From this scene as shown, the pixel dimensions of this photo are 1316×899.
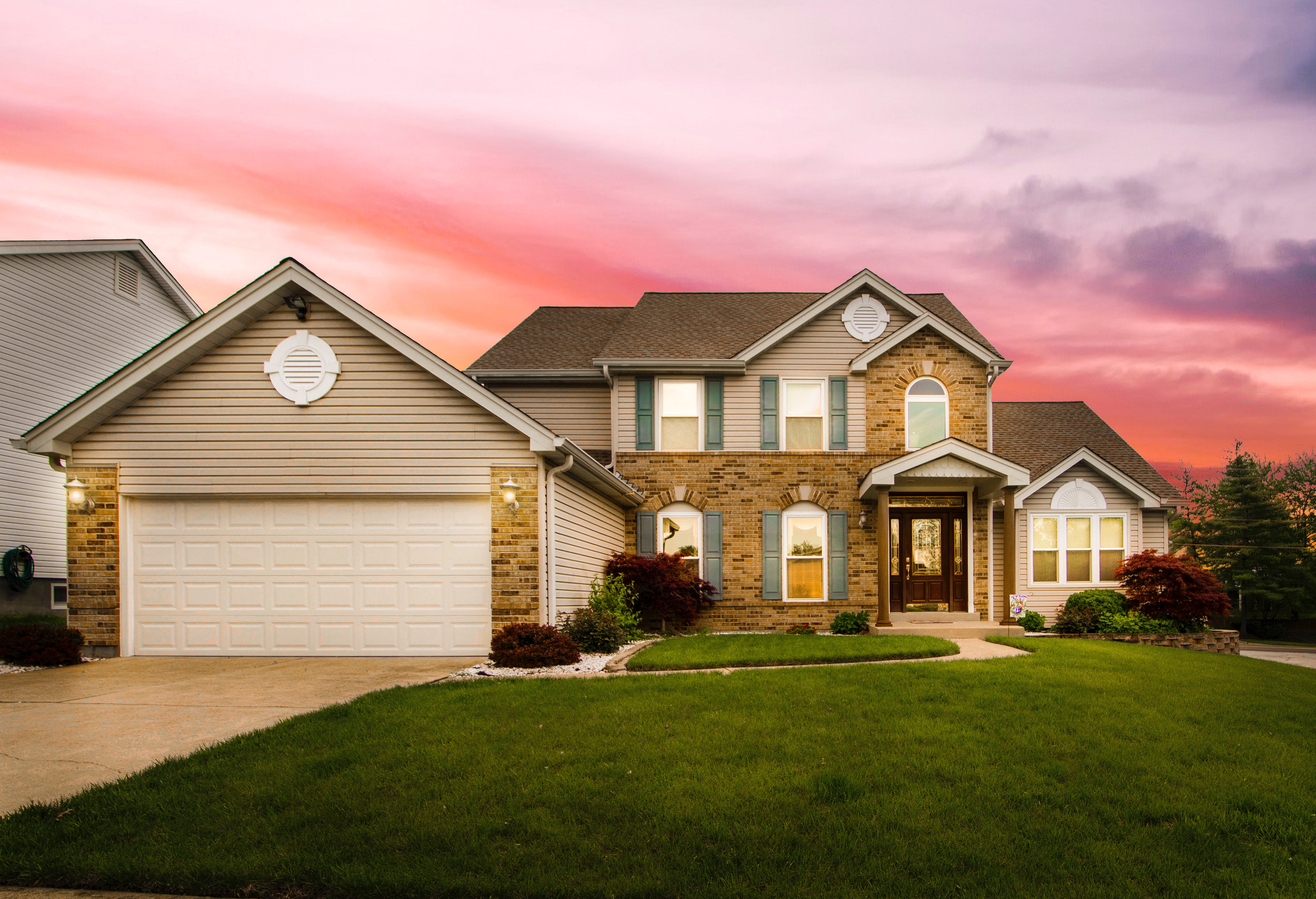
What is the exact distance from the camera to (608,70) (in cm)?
1384

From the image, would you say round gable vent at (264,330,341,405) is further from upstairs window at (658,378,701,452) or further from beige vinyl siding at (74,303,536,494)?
upstairs window at (658,378,701,452)

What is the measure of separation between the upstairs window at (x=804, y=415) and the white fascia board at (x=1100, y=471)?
5.19 meters

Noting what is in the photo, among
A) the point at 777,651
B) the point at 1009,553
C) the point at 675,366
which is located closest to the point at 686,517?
the point at 675,366

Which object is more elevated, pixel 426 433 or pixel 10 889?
pixel 426 433

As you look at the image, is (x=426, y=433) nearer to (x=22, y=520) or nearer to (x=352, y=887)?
(x=352, y=887)

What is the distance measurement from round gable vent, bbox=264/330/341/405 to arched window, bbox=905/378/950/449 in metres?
12.0

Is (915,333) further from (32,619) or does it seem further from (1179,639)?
(32,619)

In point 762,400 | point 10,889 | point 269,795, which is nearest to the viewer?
point 10,889

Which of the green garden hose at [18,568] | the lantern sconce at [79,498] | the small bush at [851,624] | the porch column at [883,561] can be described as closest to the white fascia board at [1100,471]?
the porch column at [883,561]

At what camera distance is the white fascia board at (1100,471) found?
18672 millimetres

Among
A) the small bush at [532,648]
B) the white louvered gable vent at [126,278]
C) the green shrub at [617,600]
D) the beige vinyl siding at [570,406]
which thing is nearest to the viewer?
the small bush at [532,648]

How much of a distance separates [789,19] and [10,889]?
44.0ft

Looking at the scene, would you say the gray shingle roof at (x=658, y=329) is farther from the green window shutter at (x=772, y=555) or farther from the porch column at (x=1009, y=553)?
the green window shutter at (x=772, y=555)

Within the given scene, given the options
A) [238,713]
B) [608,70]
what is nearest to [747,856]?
[238,713]
